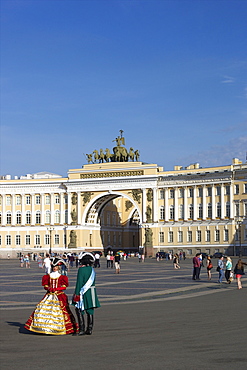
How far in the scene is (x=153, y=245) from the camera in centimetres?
9412

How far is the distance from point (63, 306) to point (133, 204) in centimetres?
8659

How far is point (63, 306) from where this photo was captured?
13.7 m

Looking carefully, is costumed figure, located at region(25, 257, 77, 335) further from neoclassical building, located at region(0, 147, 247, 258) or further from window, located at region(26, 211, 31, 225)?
window, located at region(26, 211, 31, 225)

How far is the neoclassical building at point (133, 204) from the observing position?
90.1 metres

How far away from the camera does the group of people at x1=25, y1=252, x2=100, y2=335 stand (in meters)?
13.6

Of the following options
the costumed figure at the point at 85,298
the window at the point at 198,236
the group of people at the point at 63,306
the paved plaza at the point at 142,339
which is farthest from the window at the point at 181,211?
the costumed figure at the point at 85,298

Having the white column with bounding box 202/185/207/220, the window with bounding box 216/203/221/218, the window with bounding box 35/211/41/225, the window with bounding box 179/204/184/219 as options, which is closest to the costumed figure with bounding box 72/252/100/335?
the window with bounding box 216/203/221/218

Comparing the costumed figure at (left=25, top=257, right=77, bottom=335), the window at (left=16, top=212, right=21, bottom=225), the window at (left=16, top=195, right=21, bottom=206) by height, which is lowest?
the costumed figure at (left=25, top=257, right=77, bottom=335)

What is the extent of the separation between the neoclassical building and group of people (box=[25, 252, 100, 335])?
71.1 m

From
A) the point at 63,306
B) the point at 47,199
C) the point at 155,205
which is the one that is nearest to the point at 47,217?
the point at 47,199

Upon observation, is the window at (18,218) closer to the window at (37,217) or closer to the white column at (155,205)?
the window at (37,217)

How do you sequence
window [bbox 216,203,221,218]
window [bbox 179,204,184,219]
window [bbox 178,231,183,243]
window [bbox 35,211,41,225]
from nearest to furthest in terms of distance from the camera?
window [bbox 216,203,221,218]
window [bbox 178,231,183,243]
window [bbox 179,204,184,219]
window [bbox 35,211,41,225]

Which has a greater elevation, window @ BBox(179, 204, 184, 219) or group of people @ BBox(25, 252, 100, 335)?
window @ BBox(179, 204, 184, 219)

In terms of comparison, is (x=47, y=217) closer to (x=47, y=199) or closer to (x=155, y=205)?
(x=47, y=199)
